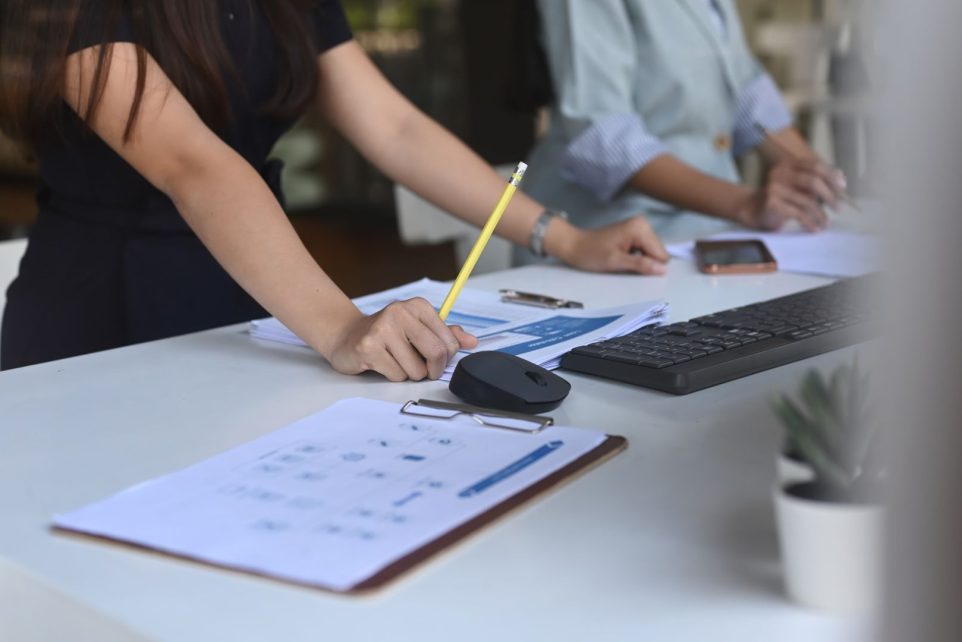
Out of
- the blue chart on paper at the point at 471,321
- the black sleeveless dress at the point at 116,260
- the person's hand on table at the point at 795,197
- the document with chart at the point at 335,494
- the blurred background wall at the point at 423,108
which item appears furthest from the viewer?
the blurred background wall at the point at 423,108

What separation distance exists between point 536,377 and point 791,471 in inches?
13.9

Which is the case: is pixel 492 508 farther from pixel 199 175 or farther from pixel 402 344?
pixel 199 175

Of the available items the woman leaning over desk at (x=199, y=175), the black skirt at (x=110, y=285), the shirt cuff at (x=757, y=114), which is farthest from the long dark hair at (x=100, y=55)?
the shirt cuff at (x=757, y=114)

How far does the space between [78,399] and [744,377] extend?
0.53 meters

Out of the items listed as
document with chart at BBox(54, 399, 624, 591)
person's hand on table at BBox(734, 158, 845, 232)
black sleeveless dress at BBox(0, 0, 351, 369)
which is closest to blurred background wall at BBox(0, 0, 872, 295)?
person's hand on table at BBox(734, 158, 845, 232)

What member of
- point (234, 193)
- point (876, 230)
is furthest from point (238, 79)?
point (876, 230)

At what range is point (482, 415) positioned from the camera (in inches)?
29.2

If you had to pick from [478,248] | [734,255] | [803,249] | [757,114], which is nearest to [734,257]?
[734,255]

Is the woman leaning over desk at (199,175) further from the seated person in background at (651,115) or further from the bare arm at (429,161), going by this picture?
the seated person in background at (651,115)

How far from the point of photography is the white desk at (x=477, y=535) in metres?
0.46

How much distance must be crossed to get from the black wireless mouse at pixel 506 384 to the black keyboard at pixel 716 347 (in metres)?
0.08

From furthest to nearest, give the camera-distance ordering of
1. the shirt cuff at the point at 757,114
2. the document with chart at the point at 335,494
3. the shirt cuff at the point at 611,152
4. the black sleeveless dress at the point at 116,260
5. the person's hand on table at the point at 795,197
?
the shirt cuff at the point at 757,114 → the shirt cuff at the point at 611,152 → the person's hand on table at the point at 795,197 → the black sleeveless dress at the point at 116,260 → the document with chart at the point at 335,494

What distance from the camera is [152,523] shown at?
58cm

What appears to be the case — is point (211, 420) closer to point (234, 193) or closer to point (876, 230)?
point (234, 193)
